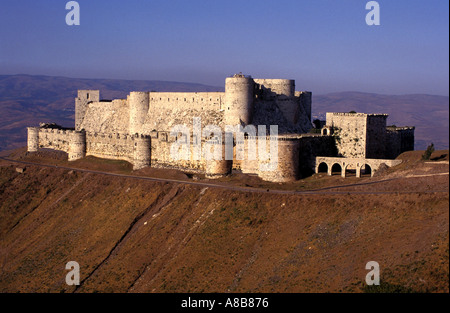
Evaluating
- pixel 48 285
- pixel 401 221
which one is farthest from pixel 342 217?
pixel 48 285

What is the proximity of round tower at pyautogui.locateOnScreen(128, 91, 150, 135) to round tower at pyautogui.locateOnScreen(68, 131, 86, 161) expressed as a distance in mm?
6764

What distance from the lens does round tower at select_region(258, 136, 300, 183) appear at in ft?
211

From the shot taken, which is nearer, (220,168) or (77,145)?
(220,168)

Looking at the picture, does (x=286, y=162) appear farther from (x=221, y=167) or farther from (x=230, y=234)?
(x=230, y=234)

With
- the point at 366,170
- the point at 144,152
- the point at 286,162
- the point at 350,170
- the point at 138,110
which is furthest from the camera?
the point at 138,110

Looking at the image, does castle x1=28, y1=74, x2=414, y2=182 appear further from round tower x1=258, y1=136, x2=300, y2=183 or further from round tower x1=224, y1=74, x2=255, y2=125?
round tower x1=258, y1=136, x2=300, y2=183

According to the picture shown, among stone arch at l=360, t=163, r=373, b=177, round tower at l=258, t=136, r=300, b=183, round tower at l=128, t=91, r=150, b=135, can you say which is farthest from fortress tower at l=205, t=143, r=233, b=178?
round tower at l=128, t=91, r=150, b=135

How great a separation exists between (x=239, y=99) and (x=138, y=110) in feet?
61.0

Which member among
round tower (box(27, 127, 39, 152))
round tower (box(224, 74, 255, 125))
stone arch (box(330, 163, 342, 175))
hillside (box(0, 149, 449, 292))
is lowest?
hillside (box(0, 149, 449, 292))

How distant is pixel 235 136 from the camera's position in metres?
71.5

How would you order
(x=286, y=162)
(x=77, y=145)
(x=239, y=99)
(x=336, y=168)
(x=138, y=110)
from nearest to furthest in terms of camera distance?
(x=286, y=162)
(x=336, y=168)
(x=239, y=99)
(x=77, y=145)
(x=138, y=110)

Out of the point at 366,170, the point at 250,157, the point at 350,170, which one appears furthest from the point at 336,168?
the point at 250,157

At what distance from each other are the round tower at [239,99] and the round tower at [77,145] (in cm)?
2234

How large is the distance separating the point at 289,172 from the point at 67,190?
27859mm
